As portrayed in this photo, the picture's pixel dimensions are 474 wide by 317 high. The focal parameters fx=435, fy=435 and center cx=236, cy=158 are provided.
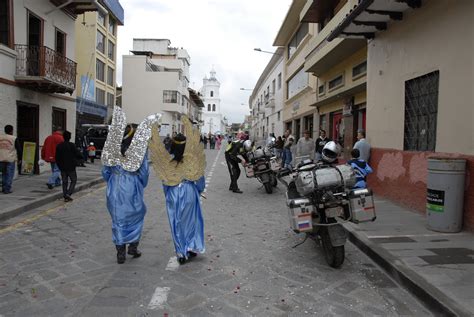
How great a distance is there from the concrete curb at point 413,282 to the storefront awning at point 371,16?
5.03 meters

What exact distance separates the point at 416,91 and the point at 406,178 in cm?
179

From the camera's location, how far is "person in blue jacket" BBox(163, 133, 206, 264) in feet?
17.1

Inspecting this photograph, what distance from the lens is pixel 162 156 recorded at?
5.30 m

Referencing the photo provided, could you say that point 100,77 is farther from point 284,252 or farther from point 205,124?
point 205,124

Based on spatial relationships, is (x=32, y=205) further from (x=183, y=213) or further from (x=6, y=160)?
(x=183, y=213)

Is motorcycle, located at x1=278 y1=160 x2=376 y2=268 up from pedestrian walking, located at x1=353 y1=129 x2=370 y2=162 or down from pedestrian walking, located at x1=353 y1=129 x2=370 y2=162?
down

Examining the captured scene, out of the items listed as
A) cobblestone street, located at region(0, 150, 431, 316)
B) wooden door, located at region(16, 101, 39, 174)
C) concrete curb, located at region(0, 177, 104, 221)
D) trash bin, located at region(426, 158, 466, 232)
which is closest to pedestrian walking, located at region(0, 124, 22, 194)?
concrete curb, located at region(0, 177, 104, 221)

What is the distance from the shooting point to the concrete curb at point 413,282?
152 inches

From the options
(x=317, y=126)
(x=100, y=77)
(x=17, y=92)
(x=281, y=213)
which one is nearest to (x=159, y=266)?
(x=281, y=213)

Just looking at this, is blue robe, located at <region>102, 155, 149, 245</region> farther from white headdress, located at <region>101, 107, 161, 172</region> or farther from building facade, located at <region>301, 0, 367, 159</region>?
building facade, located at <region>301, 0, 367, 159</region>

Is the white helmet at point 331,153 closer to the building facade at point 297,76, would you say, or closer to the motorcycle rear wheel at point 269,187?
the motorcycle rear wheel at point 269,187

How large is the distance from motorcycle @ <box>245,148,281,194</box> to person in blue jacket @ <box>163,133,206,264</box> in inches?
271

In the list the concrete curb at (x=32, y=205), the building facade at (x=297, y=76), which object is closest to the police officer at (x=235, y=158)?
the concrete curb at (x=32, y=205)

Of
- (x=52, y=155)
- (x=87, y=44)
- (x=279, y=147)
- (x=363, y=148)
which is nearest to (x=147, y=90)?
(x=87, y=44)
